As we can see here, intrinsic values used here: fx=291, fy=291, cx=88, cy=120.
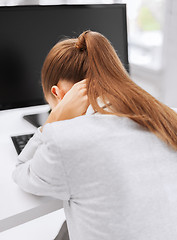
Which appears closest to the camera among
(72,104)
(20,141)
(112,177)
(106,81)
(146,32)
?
(112,177)

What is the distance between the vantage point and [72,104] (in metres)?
0.79

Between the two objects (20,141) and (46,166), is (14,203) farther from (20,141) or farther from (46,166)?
(20,141)

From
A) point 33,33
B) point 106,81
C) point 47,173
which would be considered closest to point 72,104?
point 106,81

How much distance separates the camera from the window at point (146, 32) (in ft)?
5.39

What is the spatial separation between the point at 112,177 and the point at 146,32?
55.4 inches

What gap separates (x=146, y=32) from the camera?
A: 1.75 metres

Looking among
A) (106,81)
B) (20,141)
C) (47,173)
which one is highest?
(106,81)

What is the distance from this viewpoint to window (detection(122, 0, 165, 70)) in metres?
1.64

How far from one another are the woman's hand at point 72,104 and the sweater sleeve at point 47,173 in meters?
0.19

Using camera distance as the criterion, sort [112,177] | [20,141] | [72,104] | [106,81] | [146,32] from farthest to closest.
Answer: [146,32]
[20,141]
[72,104]
[106,81]
[112,177]

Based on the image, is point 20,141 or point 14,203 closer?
point 14,203

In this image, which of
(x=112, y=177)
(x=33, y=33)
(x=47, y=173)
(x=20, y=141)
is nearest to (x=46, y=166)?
(x=47, y=173)

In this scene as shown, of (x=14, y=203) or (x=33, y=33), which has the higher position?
(x=33, y=33)

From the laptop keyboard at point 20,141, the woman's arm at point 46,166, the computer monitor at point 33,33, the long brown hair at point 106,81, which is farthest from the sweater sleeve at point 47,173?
the computer monitor at point 33,33
